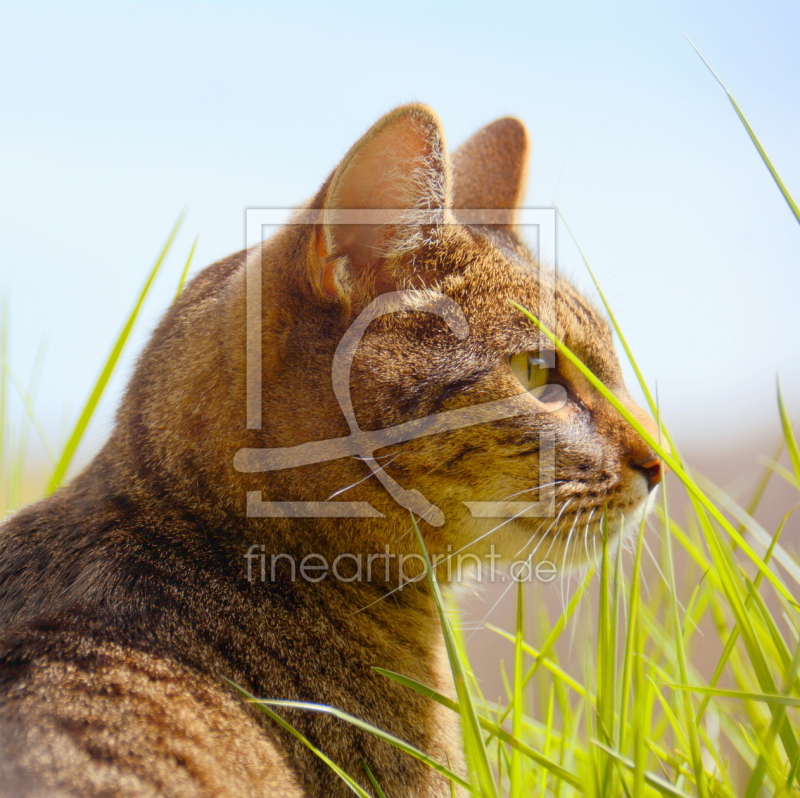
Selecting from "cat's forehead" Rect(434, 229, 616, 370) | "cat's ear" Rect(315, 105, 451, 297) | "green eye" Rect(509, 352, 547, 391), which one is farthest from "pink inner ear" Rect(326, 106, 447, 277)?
"green eye" Rect(509, 352, 547, 391)

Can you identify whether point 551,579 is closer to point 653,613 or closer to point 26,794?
point 653,613

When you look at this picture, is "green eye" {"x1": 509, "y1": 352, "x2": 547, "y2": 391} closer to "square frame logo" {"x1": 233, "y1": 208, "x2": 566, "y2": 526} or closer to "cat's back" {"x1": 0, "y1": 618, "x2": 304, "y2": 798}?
"square frame logo" {"x1": 233, "y1": 208, "x2": 566, "y2": 526}

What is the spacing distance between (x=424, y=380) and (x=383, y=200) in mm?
467

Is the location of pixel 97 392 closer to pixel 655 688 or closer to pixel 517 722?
pixel 517 722

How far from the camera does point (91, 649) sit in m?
1.41

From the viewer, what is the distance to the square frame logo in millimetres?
1785

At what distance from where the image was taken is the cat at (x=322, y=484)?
5.04 ft

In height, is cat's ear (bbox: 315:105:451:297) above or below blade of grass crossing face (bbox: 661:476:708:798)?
above

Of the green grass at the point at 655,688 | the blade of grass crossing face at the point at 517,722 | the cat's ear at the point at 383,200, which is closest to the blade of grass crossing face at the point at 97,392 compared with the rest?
the green grass at the point at 655,688

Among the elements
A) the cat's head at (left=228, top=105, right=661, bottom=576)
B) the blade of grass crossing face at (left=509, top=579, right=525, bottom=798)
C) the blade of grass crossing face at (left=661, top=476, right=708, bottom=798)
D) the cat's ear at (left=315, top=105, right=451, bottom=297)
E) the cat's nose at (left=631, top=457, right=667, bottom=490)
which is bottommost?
the blade of grass crossing face at (left=509, top=579, right=525, bottom=798)

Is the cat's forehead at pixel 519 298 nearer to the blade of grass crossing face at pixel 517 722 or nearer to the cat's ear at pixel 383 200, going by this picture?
the cat's ear at pixel 383 200

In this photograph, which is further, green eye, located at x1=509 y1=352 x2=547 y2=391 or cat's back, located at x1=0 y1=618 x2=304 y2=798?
green eye, located at x1=509 y1=352 x2=547 y2=391

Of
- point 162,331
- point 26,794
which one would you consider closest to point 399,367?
point 162,331

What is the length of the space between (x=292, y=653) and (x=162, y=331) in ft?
3.09
